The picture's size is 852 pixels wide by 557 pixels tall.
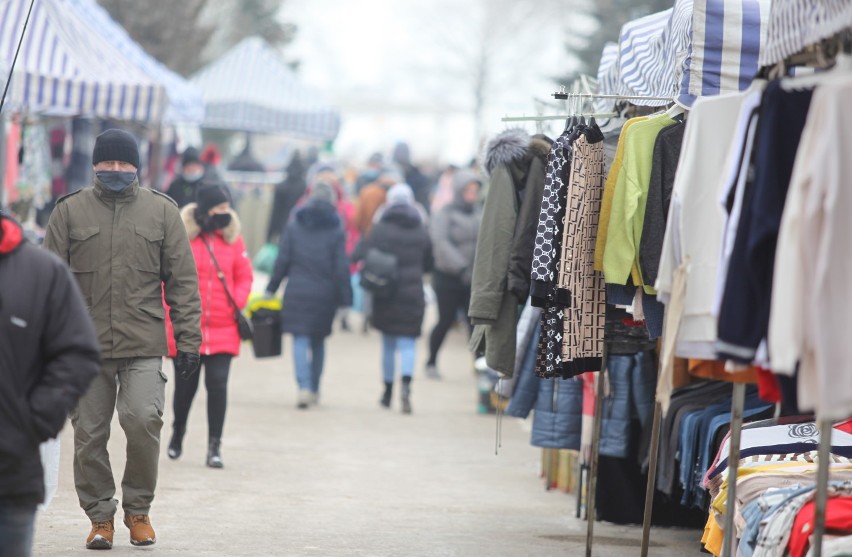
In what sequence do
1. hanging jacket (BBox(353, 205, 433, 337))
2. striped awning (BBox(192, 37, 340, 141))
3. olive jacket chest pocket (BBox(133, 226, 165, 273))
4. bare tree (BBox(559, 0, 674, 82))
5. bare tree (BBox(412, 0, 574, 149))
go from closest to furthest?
olive jacket chest pocket (BBox(133, 226, 165, 273)) < hanging jacket (BBox(353, 205, 433, 337)) < striped awning (BBox(192, 37, 340, 141)) < bare tree (BBox(559, 0, 674, 82)) < bare tree (BBox(412, 0, 574, 149))

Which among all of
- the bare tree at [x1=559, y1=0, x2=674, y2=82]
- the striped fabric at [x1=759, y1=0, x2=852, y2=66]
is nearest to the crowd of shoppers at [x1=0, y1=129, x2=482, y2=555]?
the striped fabric at [x1=759, y1=0, x2=852, y2=66]

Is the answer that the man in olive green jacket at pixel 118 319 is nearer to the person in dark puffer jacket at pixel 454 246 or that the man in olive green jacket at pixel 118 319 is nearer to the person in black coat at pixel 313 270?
the person in black coat at pixel 313 270

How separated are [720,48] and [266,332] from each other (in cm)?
627

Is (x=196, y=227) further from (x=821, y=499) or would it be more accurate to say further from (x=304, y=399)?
(x=821, y=499)

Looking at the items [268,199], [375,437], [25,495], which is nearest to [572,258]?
[25,495]

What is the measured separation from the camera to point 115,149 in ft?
23.9

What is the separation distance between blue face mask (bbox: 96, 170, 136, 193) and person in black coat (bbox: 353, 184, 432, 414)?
6.80 metres

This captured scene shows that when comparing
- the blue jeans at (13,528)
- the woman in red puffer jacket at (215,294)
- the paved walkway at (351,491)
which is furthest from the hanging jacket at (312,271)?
the blue jeans at (13,528)

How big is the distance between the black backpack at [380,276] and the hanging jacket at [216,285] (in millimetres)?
3596

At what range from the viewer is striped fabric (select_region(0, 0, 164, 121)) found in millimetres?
13156

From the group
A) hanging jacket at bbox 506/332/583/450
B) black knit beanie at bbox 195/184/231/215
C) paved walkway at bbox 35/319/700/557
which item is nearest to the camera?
paved walkway at bbox 35/319/700/557

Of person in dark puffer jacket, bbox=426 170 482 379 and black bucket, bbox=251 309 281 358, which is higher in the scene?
person in dark puffer jacket, bbox=426 170 482 379

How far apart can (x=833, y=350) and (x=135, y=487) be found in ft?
13.6

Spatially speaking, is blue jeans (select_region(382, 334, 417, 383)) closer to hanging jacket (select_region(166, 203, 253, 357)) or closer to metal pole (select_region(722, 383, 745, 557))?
hanging jacket (select_region(166, 203, 253, 357))
